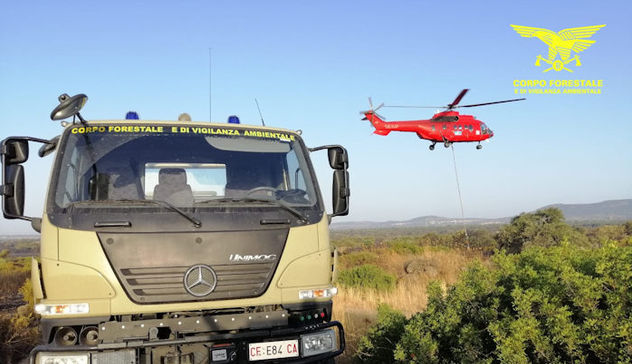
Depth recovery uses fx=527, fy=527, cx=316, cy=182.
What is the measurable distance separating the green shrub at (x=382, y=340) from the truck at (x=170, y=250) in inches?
57.6

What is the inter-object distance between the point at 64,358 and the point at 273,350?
1522 mm

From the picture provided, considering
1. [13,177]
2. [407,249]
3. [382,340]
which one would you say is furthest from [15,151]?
[407,249]

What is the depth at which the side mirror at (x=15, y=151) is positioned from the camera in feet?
13.8

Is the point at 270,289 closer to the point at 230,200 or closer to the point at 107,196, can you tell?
the point at 230,200

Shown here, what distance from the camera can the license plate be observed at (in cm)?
415

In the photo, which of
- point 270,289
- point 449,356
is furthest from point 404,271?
point 270,289

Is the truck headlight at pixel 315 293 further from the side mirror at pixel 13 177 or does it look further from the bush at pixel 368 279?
the bush at pixel 368 279

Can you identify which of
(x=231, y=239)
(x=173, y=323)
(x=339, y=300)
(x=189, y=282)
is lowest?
(x=339, y=300)

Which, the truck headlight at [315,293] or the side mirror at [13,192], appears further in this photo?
the truck headlight at [315,293]

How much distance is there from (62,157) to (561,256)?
4.54 meters

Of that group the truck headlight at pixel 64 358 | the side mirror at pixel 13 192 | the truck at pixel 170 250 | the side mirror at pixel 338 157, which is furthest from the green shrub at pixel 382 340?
the side mirror at pixel 13 192

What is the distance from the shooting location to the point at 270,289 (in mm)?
4305

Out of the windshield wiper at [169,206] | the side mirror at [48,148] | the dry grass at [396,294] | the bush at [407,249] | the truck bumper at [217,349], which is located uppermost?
the side mirror at [48,148]

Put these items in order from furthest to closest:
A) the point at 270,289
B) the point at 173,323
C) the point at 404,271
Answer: the point at 404,271
the point at 270,289
the point at 173,323
